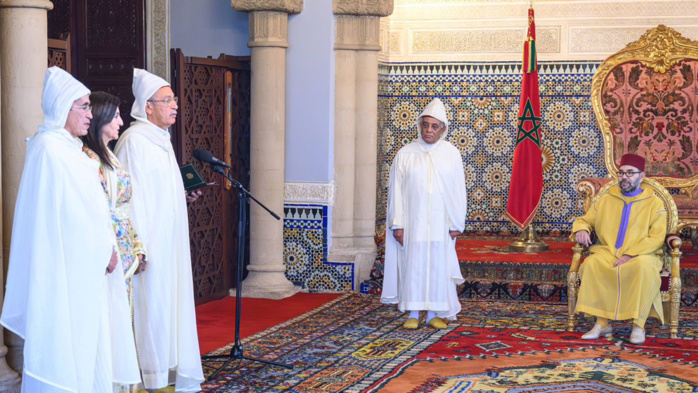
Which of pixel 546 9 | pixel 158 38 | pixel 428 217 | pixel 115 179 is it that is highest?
pixel 546 9

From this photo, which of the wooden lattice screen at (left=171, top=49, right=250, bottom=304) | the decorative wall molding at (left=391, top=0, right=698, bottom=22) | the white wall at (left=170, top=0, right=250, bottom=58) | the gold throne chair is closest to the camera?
the wooden lattice screen at (left=171, top=49, right=250, bottom=304)

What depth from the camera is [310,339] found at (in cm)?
619

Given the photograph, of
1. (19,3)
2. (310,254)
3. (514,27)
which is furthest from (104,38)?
(514,27)

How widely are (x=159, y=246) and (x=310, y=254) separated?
3.60 metres

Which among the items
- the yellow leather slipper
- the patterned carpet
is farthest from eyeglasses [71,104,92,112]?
the yellow leather slipper

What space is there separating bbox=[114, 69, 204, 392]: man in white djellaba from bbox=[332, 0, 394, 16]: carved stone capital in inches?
140

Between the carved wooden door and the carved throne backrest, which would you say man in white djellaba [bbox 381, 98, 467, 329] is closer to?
the carved wooden door

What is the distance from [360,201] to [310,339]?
8.18 ft

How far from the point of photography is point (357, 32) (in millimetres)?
8242

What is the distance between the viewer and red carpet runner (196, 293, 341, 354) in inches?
249

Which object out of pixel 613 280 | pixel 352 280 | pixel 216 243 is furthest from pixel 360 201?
pixel 613 280

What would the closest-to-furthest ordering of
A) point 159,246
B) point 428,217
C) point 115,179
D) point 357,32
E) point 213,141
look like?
point 115,179, point 159,246, point 428,217, point 213,141, point 357,32

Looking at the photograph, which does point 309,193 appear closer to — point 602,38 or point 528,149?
point 528,149

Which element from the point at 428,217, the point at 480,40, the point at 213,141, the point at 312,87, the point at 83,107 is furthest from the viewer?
the point at 480,40
